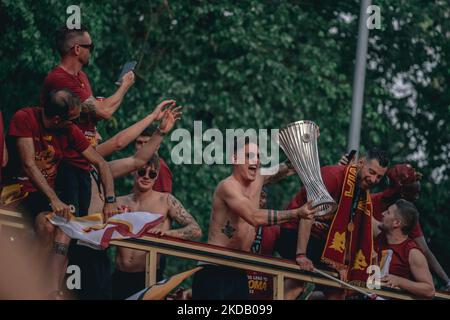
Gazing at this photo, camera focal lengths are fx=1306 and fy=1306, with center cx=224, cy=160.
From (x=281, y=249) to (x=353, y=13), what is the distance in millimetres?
8951

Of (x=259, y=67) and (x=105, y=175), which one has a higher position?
(x=259, y=67)

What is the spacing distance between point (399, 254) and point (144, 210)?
2089 millimetres

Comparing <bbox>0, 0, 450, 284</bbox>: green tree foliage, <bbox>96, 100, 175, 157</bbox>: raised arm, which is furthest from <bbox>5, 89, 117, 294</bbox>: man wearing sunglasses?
<bbox>0, 0, 450, 284</bbox>: green tree foliage

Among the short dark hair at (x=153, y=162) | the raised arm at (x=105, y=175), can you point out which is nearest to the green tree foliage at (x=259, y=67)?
the short dark hair at (x=153, y=162)

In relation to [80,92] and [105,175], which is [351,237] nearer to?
[105,175]

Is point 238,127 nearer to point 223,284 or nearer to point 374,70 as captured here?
point 374,70

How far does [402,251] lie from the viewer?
1050 cm

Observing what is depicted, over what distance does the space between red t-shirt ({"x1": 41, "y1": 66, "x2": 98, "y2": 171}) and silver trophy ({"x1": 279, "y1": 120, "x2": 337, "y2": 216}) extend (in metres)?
Answer: 1.45

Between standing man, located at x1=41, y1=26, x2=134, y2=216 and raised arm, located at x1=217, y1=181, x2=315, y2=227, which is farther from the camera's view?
raised arm, located at x1=217, y1=181, x2=315, y2=227

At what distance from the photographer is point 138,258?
9.95 metres

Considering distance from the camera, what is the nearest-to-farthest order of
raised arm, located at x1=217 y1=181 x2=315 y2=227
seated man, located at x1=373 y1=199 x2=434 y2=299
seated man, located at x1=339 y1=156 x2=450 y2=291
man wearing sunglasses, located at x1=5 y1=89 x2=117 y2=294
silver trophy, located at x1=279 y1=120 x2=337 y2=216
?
man wearing sunglasses, located at x1=5 y1=89 x2=117 y2=294 → raised arm, located at x1=217 y1=181 x2=315 y2=227 → silver trophy, located at x1=279 y1=120 x2=337 y2=216 → seated man, located at x1=373 y1=199 x2=434 y2=299 → seated man, located at x1=339 y1=156 x2=450 y2=291

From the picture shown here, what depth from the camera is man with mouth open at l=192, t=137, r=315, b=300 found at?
9.44m

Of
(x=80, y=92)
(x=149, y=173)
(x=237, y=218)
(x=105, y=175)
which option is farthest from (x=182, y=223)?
(x=80, y=92)

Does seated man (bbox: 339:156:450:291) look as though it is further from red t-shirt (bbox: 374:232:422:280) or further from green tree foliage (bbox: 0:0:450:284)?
green tree foliage (bbox: 0:0:450:284)
